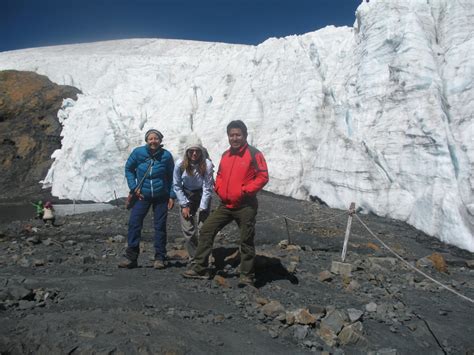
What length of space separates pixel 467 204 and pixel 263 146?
7.64 m

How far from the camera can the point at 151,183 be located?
16.0ft

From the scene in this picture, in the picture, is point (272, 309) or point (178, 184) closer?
point (272, 309)

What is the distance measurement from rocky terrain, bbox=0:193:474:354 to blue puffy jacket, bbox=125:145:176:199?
1.02 m

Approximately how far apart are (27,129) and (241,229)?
1866 centimetres

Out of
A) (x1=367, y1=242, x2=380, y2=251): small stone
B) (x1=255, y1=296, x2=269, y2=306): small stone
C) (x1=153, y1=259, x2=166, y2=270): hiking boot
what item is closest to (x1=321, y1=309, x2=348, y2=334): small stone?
(x1=255, y1=296, x2=269, y2=306): small stone

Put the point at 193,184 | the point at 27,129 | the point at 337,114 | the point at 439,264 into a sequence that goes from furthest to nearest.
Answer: the point at 27,129 → the point at 337,114 → the point at 439,264 → the point at 193,184

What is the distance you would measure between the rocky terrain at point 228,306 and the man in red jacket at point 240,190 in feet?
1.49

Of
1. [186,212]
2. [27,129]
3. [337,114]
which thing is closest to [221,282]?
[186,212]

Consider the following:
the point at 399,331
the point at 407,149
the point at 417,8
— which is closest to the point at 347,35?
the point at 417,8

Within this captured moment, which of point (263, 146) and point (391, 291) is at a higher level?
point (263, 146)

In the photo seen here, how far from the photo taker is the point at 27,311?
355cm

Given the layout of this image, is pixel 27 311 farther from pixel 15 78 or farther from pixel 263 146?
pixel 15 78

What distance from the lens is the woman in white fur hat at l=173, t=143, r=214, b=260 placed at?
4.72m

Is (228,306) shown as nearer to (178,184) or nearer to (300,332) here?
(300,332)
